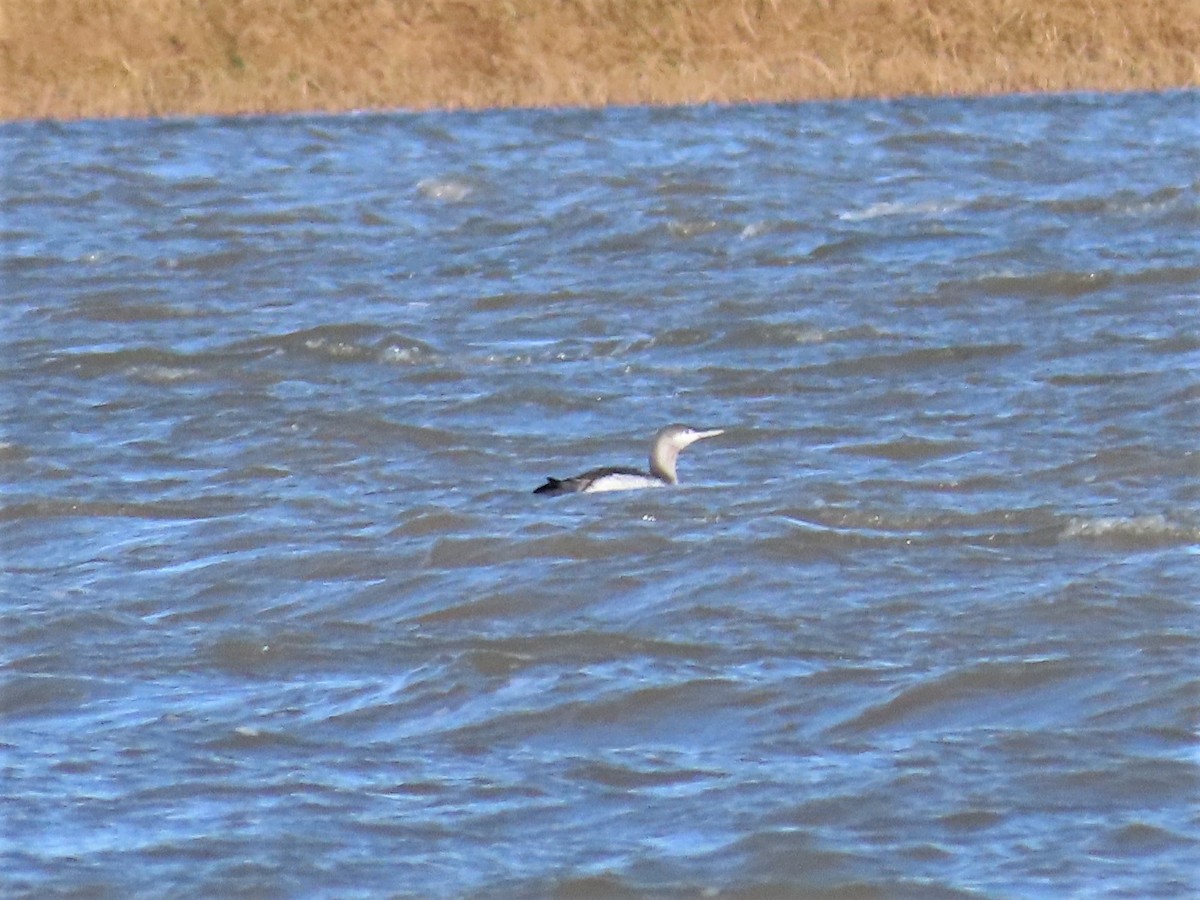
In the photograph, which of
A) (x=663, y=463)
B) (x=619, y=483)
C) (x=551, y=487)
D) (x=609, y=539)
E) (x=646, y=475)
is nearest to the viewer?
(x=609, y=539)

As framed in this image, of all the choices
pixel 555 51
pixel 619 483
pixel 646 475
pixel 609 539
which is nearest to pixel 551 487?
pixel 619 483

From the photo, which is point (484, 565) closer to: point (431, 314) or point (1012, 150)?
point (431, 314)

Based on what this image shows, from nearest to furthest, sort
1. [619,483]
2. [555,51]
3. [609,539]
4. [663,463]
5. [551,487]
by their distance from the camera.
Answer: [609,539] → [551,487] → [619,483] → [663,463] → [555,51]

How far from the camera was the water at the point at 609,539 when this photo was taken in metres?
5.99

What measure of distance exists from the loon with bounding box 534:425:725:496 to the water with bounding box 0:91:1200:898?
2.9 inches

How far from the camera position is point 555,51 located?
77.9ft

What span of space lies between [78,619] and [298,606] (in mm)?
719

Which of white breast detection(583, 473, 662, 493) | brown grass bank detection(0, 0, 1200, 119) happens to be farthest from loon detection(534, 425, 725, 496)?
brown grass bank detection(0, 0, 1200, 119)

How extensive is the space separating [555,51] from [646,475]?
563 inches

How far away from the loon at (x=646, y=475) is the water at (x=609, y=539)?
73 mm

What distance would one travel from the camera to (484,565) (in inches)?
353

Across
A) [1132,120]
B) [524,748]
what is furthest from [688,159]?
[524,748]

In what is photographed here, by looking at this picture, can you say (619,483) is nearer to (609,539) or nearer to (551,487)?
(551,487)

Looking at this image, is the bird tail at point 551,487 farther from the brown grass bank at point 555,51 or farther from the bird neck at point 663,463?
the brown grass bank at point 555,51
